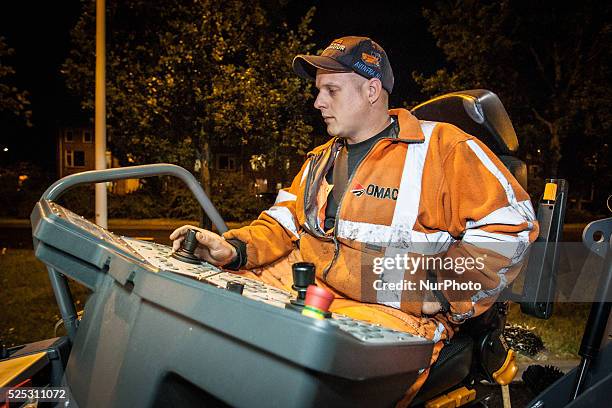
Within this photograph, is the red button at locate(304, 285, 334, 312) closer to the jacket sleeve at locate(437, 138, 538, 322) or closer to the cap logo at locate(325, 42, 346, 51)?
the jacket sleeve at locate(437, 138, 538, 322)

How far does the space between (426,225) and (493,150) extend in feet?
1.76

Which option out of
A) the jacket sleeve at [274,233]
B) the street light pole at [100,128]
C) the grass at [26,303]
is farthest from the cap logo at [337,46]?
the street light pole at [100,128]

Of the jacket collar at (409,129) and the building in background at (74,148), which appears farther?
the building in background at (74,148)

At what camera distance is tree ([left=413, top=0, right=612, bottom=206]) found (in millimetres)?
12719

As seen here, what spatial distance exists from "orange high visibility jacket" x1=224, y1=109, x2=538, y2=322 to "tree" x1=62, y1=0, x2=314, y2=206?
35.5ft

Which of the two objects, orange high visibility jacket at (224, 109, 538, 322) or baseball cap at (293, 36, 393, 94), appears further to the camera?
baseball cap at (293, 36, 393, 94)

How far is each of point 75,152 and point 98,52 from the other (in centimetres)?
4781

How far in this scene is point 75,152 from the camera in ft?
166

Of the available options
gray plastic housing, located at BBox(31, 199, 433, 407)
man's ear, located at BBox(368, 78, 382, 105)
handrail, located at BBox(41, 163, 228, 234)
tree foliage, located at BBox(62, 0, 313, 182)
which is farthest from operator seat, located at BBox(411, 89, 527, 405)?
tree foliage, located at BBox(62, 0, 313, 182)

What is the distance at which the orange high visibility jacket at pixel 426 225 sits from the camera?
6.04 feet

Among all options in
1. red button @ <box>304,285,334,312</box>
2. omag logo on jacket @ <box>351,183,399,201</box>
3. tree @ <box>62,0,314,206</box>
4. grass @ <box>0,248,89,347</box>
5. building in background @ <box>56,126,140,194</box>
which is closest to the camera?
red button @ <box>304,285,334,312</box>

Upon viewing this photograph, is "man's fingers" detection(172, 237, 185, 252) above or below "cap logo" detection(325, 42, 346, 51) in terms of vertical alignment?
below

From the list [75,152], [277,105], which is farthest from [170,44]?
[75,152]

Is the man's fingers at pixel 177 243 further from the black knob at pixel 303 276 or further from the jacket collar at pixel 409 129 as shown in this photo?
the jacket collar at pixel 409 129
